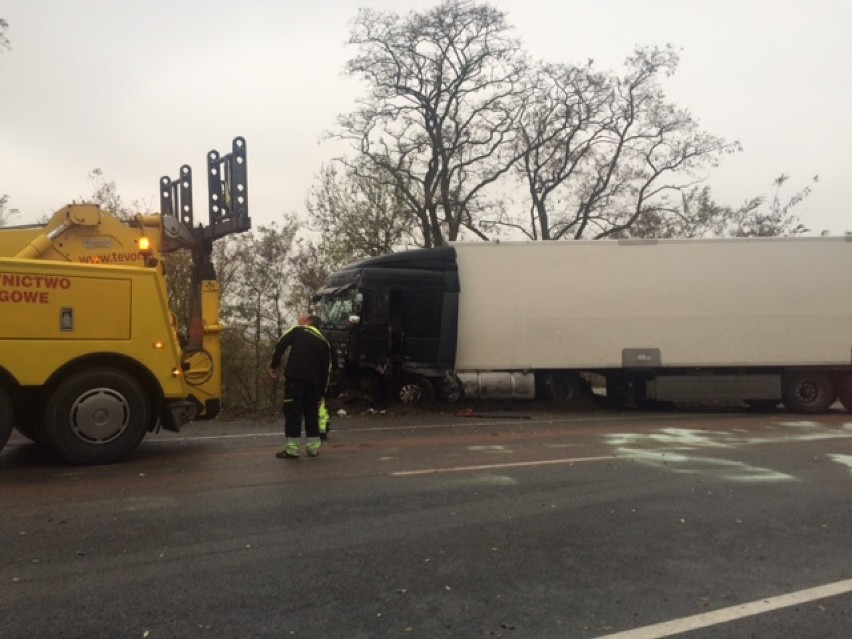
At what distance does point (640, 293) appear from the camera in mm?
14242

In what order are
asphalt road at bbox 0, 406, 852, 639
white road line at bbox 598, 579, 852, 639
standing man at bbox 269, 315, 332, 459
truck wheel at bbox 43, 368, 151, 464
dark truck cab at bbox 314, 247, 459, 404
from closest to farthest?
white road line at bbox 598, 579, 852, 639 < asphalt road at bbox 0, 406, 852, 639 < truck wheel at bbox 43, 368, 151, 464 < standing man at bbox 269, 315, 332, 459 < dark truck cab at bbox 314, 247, 459, 404

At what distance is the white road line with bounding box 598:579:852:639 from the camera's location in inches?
141

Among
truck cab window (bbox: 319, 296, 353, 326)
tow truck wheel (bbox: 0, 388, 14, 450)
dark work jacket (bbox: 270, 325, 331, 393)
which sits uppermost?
truck cab window (bbox: 319, 296, 353, 326)

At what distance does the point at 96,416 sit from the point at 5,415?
0.86 m

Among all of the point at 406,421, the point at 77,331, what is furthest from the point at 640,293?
the point at 77,331

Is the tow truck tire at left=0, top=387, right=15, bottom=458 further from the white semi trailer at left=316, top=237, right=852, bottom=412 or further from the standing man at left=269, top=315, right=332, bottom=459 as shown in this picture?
the white semi trailer at left=316, top=237, right=852, bottom=412

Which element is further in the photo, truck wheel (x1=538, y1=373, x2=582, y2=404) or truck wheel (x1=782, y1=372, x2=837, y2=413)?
truck wheel (x1=538, y1=373, x2=582, y2=404)

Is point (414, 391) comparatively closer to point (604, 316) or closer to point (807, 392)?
point (604, 316)

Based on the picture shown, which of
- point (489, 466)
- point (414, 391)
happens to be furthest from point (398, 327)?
point (489, 466)

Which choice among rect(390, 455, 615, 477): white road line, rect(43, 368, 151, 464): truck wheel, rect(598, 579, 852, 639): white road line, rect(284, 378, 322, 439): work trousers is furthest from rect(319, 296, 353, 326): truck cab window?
rect(598, 579, 852, 639): white road line

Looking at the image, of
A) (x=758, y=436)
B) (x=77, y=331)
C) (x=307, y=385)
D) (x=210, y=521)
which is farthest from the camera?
(x=758, y=436)

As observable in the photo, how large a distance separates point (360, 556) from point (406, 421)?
793 cm

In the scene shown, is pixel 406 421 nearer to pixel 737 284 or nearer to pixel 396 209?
pixel 737 284

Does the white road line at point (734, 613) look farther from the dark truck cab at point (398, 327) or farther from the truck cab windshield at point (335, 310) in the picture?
the truck cab windshield at point (335, 310)
